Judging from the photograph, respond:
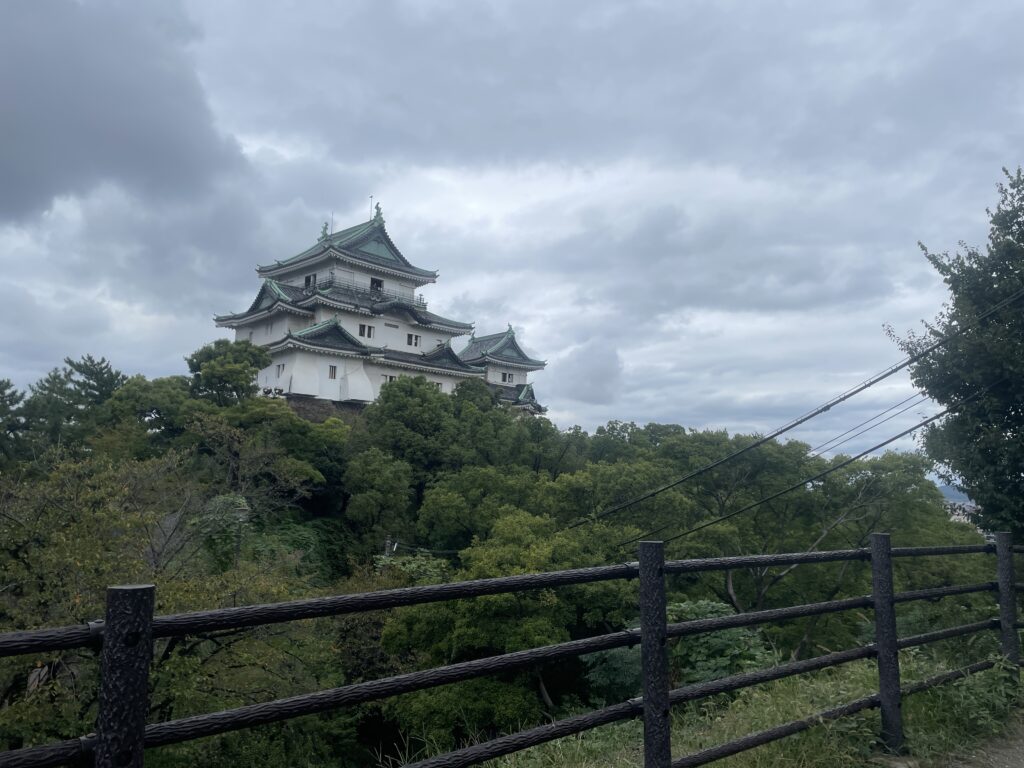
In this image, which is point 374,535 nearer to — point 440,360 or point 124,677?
point 440,360

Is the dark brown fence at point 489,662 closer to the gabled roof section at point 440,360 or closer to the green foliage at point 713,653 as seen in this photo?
the green foliage at point 713,653

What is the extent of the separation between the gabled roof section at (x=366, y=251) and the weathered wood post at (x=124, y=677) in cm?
3611

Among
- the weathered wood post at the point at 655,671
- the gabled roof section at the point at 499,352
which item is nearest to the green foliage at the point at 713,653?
the weathered wood post at the point at 655,671

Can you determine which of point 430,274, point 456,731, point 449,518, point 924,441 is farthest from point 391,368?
point 924,441

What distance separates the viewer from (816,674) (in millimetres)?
4789

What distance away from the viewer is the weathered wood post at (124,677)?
179cm

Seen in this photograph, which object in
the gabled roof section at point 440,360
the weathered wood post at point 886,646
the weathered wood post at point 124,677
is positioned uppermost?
the gabled roof section at point 440,360

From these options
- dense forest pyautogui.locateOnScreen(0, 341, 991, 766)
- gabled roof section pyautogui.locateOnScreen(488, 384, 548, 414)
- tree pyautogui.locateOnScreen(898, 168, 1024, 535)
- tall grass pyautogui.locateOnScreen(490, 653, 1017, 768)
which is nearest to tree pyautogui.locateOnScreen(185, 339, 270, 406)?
dense forest pyautogui.locateOnScreen(0, 341, 991, 766)

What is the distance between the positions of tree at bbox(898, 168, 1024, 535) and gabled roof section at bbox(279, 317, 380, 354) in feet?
84.5

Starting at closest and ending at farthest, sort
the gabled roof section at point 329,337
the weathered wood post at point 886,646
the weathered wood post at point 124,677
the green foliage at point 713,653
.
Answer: the weathered wood post at point 124,677 < the weathered wood post at point 886,646 < the green foliage at point 713,653 < the gabled roof section at point 329,337

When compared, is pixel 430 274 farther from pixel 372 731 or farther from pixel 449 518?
pixel 372 731

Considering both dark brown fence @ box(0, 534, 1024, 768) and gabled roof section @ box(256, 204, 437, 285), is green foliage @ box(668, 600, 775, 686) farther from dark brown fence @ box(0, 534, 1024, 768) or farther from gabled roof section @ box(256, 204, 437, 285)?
gabled roof section @ box(256, 204, 437, 285)

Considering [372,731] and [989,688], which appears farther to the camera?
[372,731]

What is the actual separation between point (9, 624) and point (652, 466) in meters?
15.9
